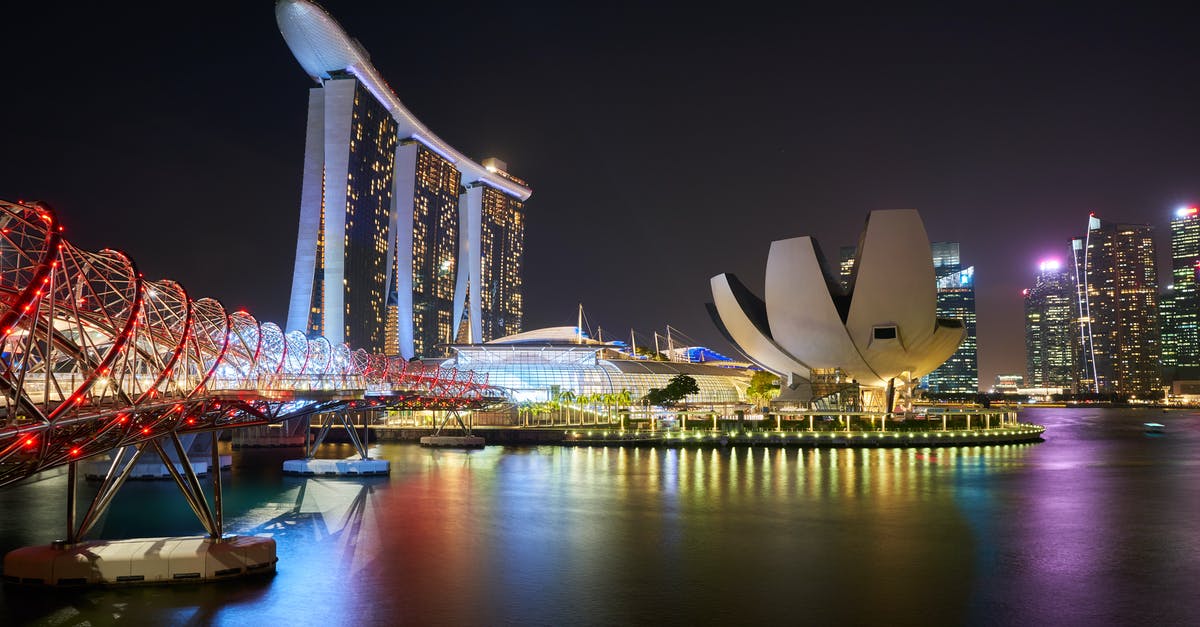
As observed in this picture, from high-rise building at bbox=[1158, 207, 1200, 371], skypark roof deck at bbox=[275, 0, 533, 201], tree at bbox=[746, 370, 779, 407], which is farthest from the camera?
high-rise building at bbox=[1158, 207, 1200, 371]

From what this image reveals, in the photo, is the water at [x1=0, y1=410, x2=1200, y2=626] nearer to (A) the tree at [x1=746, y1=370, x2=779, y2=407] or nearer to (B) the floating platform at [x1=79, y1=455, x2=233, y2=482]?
(B) the floating platform at [x1=79, y1=455, x2=233, y2=482]

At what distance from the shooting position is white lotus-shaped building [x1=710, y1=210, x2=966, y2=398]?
59.0 m

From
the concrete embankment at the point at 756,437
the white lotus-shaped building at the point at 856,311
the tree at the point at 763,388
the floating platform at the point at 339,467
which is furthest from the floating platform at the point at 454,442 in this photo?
the tree at the point at 763,388

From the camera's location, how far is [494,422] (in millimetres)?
72312

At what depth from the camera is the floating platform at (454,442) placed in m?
59.7

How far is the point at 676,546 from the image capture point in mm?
21016

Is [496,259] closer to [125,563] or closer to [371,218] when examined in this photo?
[371,218]

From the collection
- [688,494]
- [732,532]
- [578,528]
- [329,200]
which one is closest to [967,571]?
[732,532]

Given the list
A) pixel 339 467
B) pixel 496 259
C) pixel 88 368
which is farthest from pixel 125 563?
pixel 496 259

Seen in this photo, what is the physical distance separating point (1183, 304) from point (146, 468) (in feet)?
700

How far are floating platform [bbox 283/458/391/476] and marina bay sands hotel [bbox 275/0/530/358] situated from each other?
42751mm

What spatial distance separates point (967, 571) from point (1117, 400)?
199750 mm

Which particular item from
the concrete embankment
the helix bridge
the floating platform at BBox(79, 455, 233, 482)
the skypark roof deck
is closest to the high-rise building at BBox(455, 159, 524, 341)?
the skypark roof deck

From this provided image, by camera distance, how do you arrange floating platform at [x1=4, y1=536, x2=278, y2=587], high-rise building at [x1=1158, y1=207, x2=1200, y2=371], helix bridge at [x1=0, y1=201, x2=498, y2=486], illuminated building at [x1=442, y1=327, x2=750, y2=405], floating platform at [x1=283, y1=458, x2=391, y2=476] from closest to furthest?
helix bridge at [x1=0, y1=201, x2=498, y2=486], floating platform at [x1=4, y1=536, x2=278, y2=587], floating platform at [x1=283, y1=458, x2=391, y2=476], illuminated building at [x1=442, y1=327, x2=750, y2=405], high-rise building at [x1=1158, y1=207, x2=1200, y2=371]
